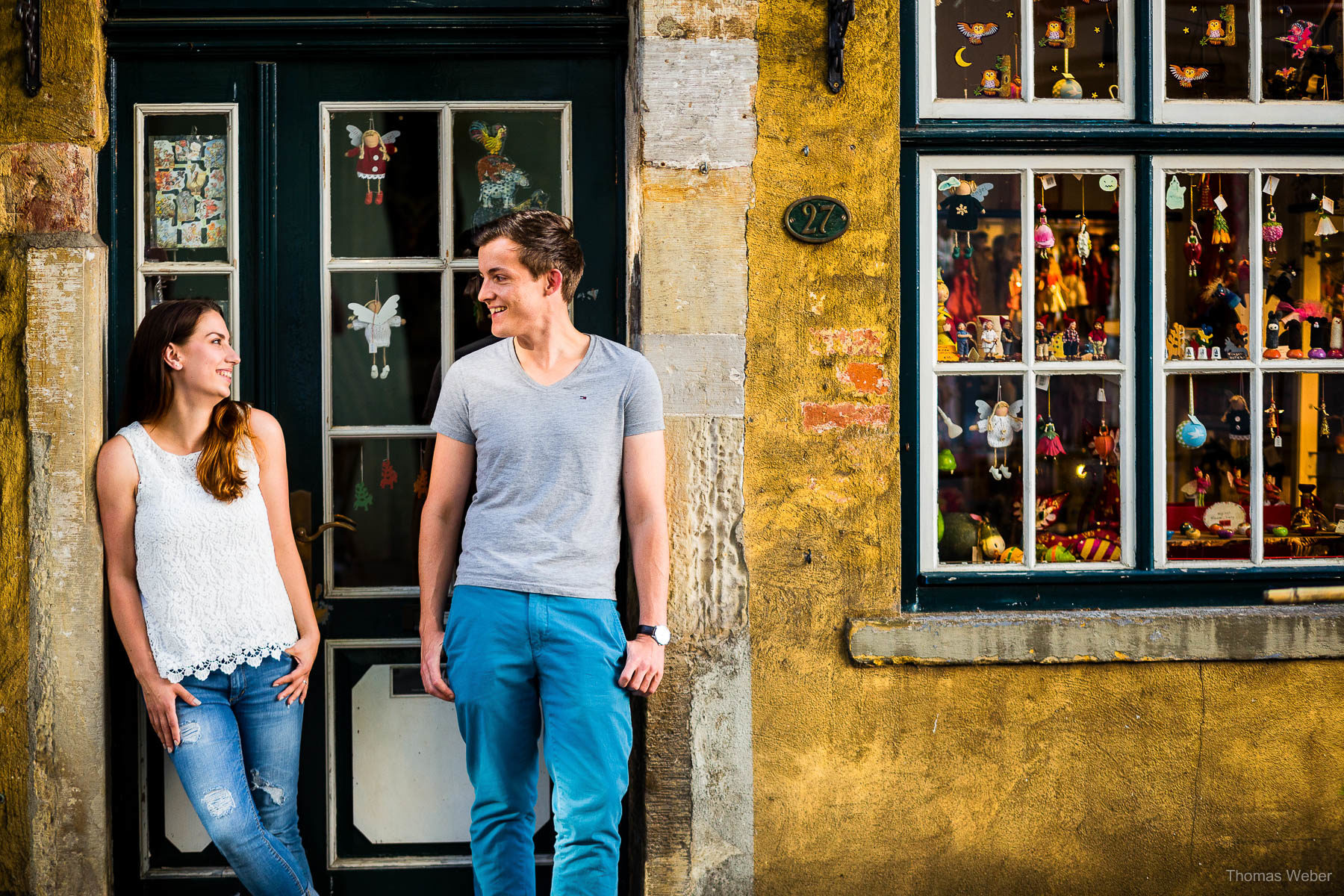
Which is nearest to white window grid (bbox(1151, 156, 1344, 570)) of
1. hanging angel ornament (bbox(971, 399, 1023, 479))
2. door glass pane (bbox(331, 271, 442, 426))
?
hanging angel ornament (bbox(971, 399, 1023, 479))

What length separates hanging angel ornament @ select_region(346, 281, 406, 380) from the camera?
10.9 feet

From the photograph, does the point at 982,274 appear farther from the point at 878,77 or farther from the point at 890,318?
the point at 878,77

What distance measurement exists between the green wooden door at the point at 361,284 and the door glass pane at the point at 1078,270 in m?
1.40

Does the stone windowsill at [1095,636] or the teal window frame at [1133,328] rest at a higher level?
the teal window frame at [1133,328]

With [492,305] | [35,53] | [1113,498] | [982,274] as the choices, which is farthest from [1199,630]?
[35,53]

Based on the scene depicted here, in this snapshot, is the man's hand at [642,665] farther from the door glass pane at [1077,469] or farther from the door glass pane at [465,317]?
the door glass pane at [1077,469]

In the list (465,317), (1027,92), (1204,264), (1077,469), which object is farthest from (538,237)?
(1204,264)

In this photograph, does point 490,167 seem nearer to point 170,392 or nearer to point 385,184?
point 385,184

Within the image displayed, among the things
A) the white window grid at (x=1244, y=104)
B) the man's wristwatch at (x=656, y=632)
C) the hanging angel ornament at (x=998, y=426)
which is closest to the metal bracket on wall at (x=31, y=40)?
the man's wristwatch at (x=656, y=632)

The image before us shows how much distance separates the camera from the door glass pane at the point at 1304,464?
338 cm

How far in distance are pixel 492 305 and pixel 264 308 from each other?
1.06m

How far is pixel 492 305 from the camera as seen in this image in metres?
2.62

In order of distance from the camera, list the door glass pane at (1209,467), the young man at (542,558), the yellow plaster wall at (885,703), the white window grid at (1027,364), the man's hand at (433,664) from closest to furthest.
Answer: the young man at (542,558)
the man's hand at (433,664)
the yellow plaster wall at (885,703)
the white window grid at (1027,364)
the door glass pane at (1209,467)

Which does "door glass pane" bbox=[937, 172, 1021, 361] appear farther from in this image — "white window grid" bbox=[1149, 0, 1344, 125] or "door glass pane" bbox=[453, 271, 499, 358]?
"door glass pane" bbox=[453, 271, 499, 358]
